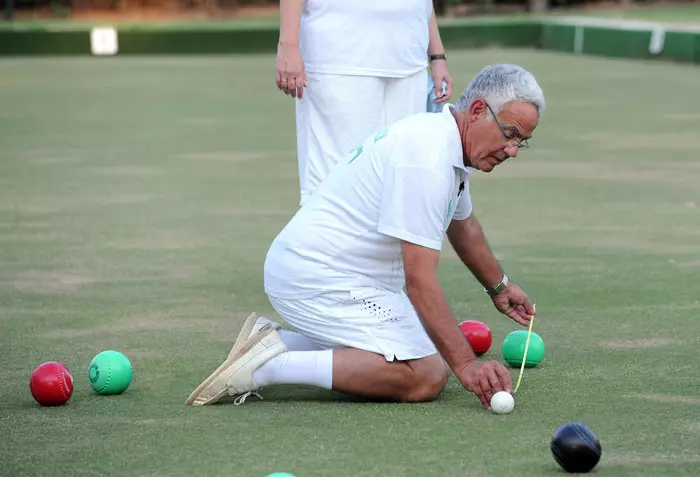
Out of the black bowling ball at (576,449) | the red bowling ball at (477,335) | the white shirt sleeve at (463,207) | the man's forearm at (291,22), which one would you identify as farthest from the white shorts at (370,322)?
the man's forearm at (291,22)

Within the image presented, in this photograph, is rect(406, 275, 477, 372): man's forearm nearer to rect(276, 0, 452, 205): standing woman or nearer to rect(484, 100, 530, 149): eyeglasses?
rect(484, 100, 530, 149): eyeglasses

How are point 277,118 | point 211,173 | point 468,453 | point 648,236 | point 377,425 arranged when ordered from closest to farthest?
point 468,453, point 377,425, point 648,236, point 211,173, point 277,118

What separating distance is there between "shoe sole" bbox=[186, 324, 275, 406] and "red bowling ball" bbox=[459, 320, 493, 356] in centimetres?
74

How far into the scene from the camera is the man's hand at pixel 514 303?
4.57 m

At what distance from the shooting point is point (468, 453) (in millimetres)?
3670

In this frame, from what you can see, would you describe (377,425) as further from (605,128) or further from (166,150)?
(605,128)

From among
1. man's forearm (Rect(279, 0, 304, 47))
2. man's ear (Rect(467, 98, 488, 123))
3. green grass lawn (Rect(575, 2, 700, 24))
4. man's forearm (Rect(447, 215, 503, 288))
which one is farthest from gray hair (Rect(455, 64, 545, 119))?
green grass lawn (Rect(575, 2, 700, 24))

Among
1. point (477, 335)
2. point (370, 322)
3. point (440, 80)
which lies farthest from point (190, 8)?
point (370, 322)

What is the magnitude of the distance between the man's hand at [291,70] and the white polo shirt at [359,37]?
0.31 ft

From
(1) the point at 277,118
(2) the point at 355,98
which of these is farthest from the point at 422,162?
(1) the point at 277,118

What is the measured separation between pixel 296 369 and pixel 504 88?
1.01 metres

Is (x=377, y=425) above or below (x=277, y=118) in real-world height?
above

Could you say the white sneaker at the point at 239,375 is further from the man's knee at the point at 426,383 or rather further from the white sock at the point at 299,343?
the man's knee at the point at 426,383

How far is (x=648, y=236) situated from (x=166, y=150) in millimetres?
4815
